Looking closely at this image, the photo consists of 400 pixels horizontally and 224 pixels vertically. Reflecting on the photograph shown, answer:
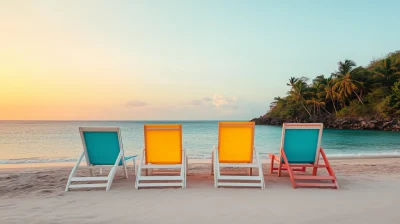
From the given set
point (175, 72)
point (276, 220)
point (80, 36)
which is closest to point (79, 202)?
point (276, 220)

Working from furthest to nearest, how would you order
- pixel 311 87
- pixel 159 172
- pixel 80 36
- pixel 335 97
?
1. pixel 311 87
2. pixel 335 97
3. pixel 80 36
4. pixel 159 172

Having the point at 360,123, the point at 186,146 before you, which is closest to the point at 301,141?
the point at 186,146

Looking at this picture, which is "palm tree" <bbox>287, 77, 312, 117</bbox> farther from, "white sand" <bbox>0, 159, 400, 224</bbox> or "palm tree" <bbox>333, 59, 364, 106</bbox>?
"white sand" <bbox>0, 159, 400, 224</bbox>

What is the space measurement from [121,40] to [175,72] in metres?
4.81

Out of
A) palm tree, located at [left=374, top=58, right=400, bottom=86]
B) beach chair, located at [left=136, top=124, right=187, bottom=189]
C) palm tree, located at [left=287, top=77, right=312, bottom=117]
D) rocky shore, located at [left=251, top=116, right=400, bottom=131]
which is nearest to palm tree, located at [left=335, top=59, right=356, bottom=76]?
palm tree, located at [left=374, top=58, right=400, bottom=86]

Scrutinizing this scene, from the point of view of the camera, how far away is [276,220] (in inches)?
103

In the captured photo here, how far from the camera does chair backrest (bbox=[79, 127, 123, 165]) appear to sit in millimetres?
4391

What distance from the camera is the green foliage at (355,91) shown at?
31.3 metres

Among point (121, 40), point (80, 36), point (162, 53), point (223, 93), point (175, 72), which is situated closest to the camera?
point (80, 36)

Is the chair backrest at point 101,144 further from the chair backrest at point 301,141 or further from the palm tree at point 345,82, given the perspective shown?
the palm tree at point 345,82

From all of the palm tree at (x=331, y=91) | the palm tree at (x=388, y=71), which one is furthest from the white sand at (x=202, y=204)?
the palm tree at (x=388, y=71)

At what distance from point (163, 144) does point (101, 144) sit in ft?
3.55

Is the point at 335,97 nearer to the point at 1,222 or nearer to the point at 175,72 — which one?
the point at 175,72

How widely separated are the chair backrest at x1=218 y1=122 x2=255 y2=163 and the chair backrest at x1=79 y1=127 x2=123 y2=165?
1.80 m
